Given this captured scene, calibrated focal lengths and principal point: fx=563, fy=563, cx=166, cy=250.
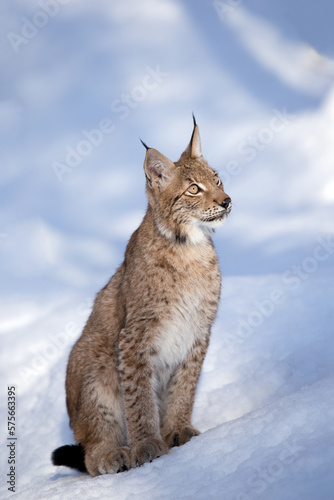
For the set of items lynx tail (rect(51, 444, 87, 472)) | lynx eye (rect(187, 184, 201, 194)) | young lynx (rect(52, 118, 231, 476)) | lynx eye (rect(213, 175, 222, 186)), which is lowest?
lynx tail (rect(51, 444, 87, 472))

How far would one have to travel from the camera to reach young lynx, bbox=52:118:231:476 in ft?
15.7

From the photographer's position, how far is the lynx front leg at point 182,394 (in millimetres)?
4992

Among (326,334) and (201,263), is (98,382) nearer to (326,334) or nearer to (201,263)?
(201,263)

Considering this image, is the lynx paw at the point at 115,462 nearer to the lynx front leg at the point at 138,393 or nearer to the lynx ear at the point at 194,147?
the lynx front leg at the point at 138,393

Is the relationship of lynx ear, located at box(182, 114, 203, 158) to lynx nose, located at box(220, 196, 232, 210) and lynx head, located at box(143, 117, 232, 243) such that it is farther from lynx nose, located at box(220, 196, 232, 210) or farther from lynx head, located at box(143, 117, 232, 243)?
lynx nose, located at box(220, 196, 232, 210)

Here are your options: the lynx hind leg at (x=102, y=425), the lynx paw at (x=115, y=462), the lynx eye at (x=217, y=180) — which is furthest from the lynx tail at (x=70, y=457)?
the lynx eye at (x=217, y=180)

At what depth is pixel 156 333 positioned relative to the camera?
4.81 m

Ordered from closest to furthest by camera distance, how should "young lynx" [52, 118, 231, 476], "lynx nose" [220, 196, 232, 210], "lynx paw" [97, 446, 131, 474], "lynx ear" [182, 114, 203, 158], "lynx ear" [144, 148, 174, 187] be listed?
"lynx paw" [97, 446, 131, 474] → "young lynx" [52, 118, 231, 476] → "lynx nose" [220, 196, 232, 210] → "lynx ear" [144, 148, 174, 187] → "lynx ear" [182, 114, 203, 158]

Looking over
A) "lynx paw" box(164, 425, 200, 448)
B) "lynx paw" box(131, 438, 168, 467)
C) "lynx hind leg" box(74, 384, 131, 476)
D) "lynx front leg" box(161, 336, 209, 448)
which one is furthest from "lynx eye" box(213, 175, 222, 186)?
"lynx paw" box(131, 438, 168, 467)

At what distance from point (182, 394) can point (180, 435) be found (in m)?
0.36

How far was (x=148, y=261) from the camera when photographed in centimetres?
500

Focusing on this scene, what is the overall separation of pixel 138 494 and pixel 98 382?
1507mm

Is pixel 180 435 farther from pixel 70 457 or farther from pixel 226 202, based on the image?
pixel 226 202

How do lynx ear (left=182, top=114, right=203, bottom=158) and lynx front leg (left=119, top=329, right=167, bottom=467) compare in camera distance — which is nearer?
lynx front leg (left=119, top=329, right=167, bottom=467)
